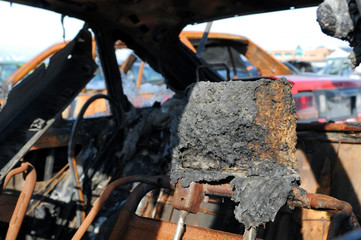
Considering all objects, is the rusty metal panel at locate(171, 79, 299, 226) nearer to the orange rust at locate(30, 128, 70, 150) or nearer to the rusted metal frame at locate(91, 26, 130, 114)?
the rusted metal frame at locate(91, 26, 130, 114)

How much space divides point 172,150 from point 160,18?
1.61 meters

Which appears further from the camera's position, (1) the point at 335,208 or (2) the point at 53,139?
(2) the point at 53,139

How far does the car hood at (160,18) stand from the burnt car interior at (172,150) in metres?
0.01

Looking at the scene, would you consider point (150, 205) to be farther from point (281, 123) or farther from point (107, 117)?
point (281, 123)

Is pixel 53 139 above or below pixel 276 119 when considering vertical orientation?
below

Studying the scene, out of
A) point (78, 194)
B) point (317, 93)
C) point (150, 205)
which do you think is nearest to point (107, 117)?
point (78, 194)

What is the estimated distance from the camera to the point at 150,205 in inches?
103

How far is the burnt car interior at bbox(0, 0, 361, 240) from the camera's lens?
127cm

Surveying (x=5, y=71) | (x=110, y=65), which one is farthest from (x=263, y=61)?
(x=5, y=71)

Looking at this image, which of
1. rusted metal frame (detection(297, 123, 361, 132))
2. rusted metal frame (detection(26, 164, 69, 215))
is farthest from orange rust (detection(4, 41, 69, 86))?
rusted metal frame (detection(297, 123, 361, 132))

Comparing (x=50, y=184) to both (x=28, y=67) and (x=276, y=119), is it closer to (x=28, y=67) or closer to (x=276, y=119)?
(x=276, y=119)

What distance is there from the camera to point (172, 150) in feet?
4.67

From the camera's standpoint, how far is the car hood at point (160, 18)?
2436mm

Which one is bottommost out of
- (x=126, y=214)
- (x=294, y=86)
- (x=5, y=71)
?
(x=126, y=214)
